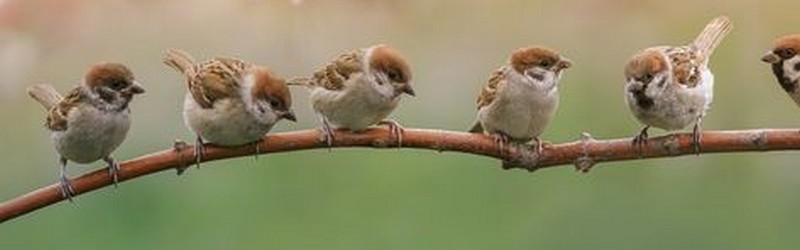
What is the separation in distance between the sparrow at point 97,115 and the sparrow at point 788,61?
143cm

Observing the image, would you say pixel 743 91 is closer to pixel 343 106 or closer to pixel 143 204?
pixel 343 106

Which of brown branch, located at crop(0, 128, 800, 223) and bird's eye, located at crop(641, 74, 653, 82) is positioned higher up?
bird's eye, located at crop(641, 74, 653, 82)

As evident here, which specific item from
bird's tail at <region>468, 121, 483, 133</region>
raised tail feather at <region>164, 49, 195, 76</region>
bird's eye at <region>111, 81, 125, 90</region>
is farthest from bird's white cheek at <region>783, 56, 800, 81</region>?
bird's eye at <region>111, 81, 125, 90</region>

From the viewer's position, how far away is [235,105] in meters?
3.23

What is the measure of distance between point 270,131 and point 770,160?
1220mm

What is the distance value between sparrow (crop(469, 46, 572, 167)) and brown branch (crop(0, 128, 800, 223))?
0.04 meters

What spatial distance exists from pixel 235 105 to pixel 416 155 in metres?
0.55

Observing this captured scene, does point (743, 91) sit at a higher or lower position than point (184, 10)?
lower

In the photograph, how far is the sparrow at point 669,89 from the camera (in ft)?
10.6

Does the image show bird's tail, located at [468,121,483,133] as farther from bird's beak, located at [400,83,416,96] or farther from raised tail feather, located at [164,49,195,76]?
raised tail feather, located at [164,49,195,76]

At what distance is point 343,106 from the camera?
330 centimetres

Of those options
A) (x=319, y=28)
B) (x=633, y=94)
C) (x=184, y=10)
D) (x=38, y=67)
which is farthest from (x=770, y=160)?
(x=38, y=67)

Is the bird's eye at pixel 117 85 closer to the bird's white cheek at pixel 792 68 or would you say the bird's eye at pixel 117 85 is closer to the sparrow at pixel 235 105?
the sparrow at pixel 235 105

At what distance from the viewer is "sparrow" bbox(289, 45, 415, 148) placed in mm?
3285
